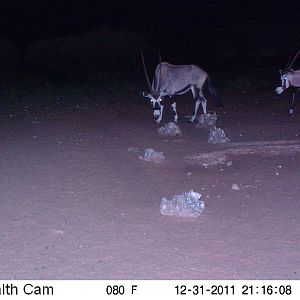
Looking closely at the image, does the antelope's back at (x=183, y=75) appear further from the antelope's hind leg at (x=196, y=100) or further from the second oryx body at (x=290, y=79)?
the second oryx body at (x=290, y=79)

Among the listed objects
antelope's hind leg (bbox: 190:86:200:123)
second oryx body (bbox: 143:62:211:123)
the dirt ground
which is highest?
second oryx body (bbox: 143:62:211:123)

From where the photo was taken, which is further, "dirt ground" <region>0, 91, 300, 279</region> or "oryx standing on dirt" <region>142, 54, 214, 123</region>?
"oryx standing on dirt" <region>142, 54, 214, 123</region>

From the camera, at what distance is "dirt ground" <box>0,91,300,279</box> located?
16.8ft

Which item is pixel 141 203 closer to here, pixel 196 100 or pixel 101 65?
pixel 196 100

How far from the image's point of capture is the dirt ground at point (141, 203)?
5.12 meters

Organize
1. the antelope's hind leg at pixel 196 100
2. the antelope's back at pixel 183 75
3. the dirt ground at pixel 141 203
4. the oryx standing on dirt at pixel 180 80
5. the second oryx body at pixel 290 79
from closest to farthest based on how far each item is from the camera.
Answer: the dirt ground at pixel 141 203
the antelope's hind leg at pixel 196 100
the oryx standing on dirt at pixel 180 80
the antelope's back at pixel 183 75
the second oryx body at pixel 290 79

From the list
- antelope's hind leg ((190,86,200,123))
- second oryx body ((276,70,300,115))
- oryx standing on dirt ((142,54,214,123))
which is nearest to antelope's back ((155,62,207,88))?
oryx standing on dirt ((142,54,214,123))

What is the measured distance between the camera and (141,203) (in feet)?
22.5

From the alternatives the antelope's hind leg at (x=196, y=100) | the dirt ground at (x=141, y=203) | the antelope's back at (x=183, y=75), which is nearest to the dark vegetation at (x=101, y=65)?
the antelope's back at (x=183, y=75)

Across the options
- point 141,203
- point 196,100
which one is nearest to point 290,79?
point 196,100

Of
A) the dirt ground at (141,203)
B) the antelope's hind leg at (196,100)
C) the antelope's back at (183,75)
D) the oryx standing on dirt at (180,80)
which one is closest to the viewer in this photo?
the dirt ground at (141,203)

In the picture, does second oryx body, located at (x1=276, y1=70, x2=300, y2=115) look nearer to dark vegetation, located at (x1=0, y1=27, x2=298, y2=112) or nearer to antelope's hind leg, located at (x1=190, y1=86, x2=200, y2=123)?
antelope's hind leg, located at (x1=190, y1=86, x2=200, y2=123)

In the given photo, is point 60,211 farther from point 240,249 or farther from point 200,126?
point 200,126

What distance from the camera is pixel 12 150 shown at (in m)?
9.76
